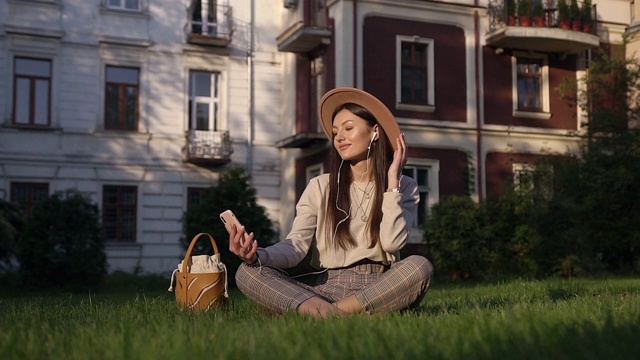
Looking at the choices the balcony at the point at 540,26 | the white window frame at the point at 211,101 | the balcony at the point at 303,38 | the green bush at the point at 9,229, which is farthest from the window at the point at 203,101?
the green bush at the point at 9,229

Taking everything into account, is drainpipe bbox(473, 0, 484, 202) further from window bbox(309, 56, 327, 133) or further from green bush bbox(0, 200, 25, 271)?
green bush bbox(0, 200, 25, 271)

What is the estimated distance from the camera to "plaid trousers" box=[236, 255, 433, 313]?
5.17 metres

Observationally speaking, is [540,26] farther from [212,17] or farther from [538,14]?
[212,17]

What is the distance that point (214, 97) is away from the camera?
25531mm

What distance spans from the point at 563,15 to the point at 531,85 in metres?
2.21

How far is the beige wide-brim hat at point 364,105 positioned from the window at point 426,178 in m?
16.6

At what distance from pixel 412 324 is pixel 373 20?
18.6 metres

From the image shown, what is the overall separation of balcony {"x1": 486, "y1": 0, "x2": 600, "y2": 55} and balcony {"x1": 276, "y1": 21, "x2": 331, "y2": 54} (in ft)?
14.8

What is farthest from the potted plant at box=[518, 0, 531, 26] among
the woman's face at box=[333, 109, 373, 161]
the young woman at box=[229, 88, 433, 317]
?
the woman's face at box=[333, 109, 373, 161]

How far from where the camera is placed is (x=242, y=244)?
17.0 feet

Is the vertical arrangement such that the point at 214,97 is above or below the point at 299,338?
above

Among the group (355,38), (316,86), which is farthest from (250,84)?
(355,38)

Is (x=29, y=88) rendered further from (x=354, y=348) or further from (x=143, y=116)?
(x=354, y=348)

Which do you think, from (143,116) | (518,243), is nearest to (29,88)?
(143,116)
